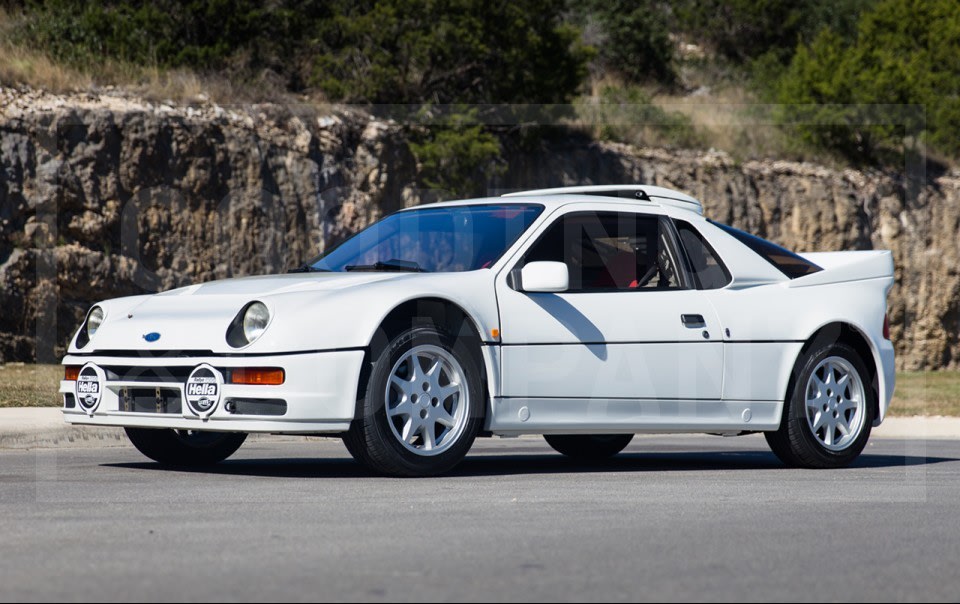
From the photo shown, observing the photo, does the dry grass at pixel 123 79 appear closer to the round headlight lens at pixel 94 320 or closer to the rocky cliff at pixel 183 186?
the rocky cliff at pixel 183 186

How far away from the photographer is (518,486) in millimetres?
6875

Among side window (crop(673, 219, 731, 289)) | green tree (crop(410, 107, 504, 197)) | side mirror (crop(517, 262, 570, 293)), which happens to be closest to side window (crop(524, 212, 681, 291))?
side window (crop(673, 219, 731, 289))

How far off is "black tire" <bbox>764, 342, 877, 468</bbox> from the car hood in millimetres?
2638

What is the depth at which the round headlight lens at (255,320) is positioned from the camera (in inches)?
268

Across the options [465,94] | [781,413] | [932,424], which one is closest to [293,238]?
[465,94]

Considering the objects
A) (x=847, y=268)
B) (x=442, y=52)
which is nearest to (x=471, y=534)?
(x=847, y=268)

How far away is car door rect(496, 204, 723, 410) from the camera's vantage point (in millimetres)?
7402

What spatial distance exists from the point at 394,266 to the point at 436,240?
320 millimetres

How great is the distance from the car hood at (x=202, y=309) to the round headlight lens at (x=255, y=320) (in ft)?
0.13

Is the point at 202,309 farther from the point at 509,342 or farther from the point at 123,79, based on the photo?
the point at 123,79

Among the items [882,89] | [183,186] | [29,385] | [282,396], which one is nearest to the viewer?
[282,396]

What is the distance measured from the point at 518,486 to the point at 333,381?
108 cm

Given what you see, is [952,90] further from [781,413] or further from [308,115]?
[781,413]

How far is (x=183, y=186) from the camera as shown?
62.8 feet
